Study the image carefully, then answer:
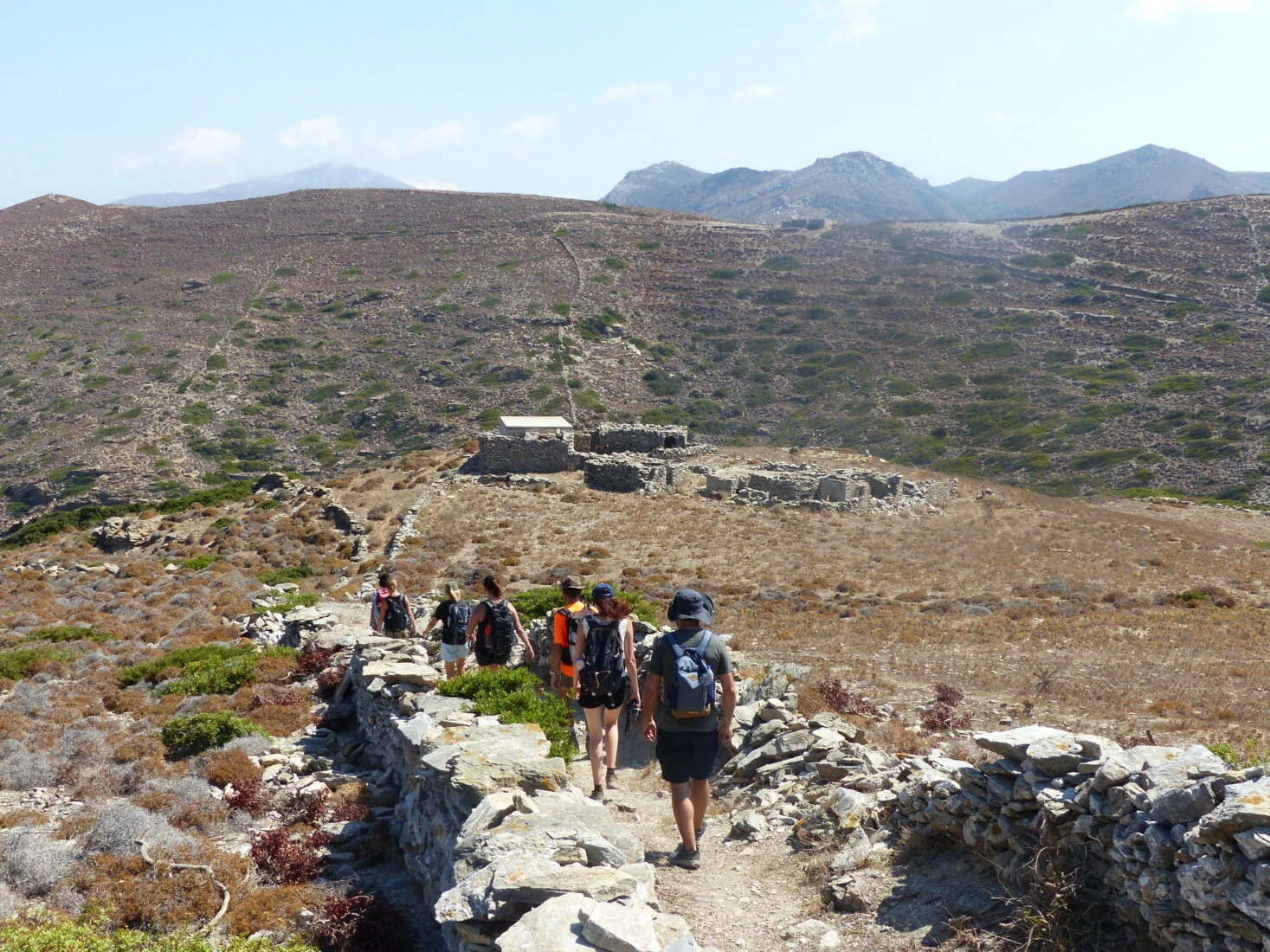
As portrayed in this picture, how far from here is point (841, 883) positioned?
6.04 metres

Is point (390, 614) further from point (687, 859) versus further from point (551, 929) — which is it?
point (551, 929)

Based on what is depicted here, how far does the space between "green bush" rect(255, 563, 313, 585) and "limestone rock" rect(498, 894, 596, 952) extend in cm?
2023

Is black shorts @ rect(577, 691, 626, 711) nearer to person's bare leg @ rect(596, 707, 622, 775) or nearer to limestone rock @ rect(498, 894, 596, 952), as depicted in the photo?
person's bare leg @ rect(596, 707, 622, 775)

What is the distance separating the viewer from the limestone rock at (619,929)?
4164 millimetres

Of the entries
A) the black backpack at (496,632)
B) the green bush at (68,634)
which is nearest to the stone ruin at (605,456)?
the green bush at (68,634)

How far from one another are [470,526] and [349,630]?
11192 mm

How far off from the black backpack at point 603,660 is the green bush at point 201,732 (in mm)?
5617

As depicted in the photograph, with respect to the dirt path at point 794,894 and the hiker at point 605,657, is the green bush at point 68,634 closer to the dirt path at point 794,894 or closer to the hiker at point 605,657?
the hiker at point 605,657

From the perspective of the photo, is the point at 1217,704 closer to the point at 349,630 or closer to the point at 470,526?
the point at 349,630

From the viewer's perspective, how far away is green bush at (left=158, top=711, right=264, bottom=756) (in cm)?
1028

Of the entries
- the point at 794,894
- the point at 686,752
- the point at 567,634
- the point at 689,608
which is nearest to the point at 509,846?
the point at 686,752

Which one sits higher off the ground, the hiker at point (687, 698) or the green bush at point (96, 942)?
the hiker at point (687, 698)

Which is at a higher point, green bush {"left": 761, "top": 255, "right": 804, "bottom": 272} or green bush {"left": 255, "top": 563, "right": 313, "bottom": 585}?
green bush {"left": 761, "top": 255, "right": 804, "bottom": 272}

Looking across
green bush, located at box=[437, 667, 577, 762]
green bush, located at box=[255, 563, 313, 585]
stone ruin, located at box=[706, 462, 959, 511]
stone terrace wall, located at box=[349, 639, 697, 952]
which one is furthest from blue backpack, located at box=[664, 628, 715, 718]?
stone ruin, located at box=[706, 462, 959, 511]
